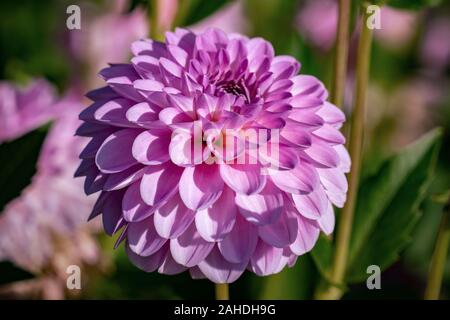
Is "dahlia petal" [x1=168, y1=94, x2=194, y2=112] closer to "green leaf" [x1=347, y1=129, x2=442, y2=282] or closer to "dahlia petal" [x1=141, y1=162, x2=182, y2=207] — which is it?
"dahlia petal" [x1=141, y1=162, x2=182, y2=207]

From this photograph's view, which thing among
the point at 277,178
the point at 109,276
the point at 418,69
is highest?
the point at 418,69

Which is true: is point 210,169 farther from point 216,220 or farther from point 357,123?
point 357,123

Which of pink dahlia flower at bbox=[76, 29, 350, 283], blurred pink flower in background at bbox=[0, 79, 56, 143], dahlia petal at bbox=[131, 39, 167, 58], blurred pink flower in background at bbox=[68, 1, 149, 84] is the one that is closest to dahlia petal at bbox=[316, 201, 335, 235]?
pink dahlia flower at bbox=[76, 29, 350, 283]

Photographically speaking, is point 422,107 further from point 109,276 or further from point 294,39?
point 109,276

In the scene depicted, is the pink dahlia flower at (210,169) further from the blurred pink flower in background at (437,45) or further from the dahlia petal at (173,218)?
the blurred pink flower in background at (437,45)

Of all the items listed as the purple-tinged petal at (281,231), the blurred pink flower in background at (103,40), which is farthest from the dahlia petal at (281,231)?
the blurred pink flower in background at (103,40)
